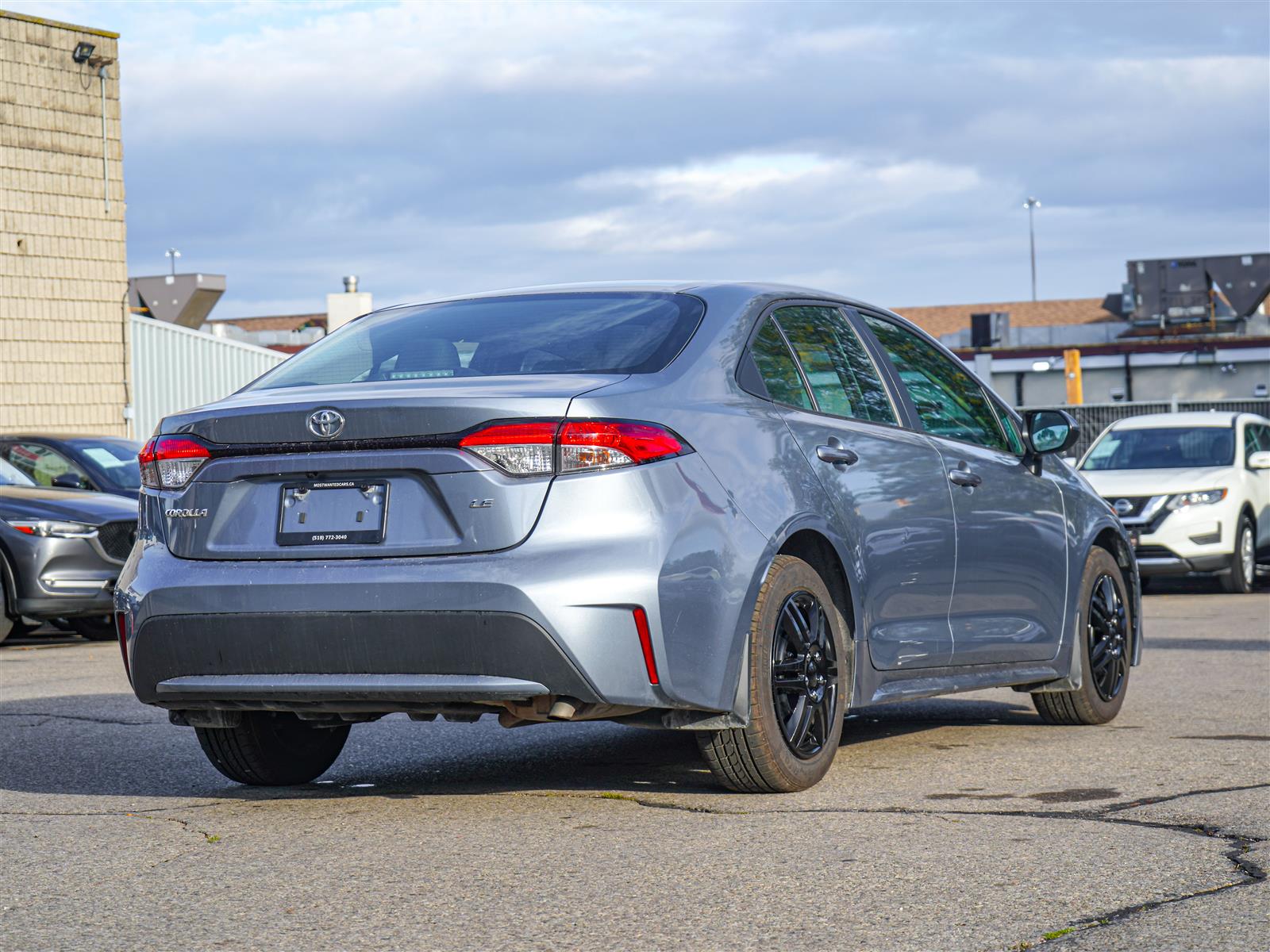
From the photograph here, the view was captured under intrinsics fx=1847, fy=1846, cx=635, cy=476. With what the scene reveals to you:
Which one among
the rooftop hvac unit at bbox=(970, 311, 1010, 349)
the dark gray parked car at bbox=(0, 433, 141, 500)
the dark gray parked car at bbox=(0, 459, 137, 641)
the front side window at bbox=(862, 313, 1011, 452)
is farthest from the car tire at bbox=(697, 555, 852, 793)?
the rooftop hvac unit at bbox=(970, 311, 1010, 349)

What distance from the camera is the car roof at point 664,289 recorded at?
240 inches

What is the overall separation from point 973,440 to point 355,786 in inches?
106

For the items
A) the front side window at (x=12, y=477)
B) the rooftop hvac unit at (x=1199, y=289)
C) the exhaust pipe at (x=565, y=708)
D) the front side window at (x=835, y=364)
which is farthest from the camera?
the rooftop hvac unit at (x=1199, y=289)

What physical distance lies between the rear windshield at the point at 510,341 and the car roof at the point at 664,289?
0.07m

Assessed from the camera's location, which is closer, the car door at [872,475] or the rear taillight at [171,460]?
the rear taillight at [171,460]

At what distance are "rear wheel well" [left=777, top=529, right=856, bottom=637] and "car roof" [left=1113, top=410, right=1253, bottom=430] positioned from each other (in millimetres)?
13498

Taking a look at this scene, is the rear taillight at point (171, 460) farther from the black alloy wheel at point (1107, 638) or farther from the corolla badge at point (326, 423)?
the black alloy wheel at point (1107, 638)

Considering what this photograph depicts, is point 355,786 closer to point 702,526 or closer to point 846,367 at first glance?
point 702,526

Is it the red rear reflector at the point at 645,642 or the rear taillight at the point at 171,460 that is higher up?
the rear taillight at the point at 171,460

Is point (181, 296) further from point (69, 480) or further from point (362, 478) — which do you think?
point (362, 478)

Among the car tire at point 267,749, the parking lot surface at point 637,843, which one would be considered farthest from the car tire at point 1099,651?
the car tire at point 267,749

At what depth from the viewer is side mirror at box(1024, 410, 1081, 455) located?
737cm

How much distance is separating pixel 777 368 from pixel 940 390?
1286 mm

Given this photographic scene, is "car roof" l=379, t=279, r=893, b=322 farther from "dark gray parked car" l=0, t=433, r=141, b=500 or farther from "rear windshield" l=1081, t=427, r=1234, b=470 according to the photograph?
"rear windshield" l=1081, t=427, r=1234, b=470
